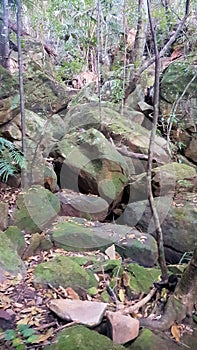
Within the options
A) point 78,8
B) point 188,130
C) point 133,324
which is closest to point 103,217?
point 133,324

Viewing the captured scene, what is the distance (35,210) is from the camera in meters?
3.90

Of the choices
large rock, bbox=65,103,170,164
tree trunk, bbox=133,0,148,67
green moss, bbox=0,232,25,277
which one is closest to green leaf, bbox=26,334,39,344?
green moss, bbox=0,232,25,277

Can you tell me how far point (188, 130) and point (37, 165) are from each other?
14.3 feet

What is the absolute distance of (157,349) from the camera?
202 centimetres

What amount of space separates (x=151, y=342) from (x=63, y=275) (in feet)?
3.17

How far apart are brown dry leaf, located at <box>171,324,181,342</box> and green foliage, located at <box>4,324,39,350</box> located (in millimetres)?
946

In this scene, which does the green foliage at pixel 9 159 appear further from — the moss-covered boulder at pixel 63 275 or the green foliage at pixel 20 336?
the green foliage at pixel 20 336

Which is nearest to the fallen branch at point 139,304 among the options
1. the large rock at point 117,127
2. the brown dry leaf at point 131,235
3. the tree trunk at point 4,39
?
the brown dry leaf at point 131,235

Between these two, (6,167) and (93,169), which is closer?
(6,167)

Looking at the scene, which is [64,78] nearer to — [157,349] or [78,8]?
[78,8]

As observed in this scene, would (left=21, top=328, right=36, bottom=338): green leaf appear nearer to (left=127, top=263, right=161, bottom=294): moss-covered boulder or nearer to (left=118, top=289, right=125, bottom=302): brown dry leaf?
(left=118, top=289, right=125, bottom=302): brown dry leaf

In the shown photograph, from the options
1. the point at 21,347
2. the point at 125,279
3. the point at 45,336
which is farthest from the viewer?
the point at 125,279

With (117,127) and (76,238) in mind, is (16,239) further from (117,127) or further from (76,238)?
(117,127)

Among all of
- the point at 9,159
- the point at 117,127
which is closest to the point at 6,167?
the point at 9,159
